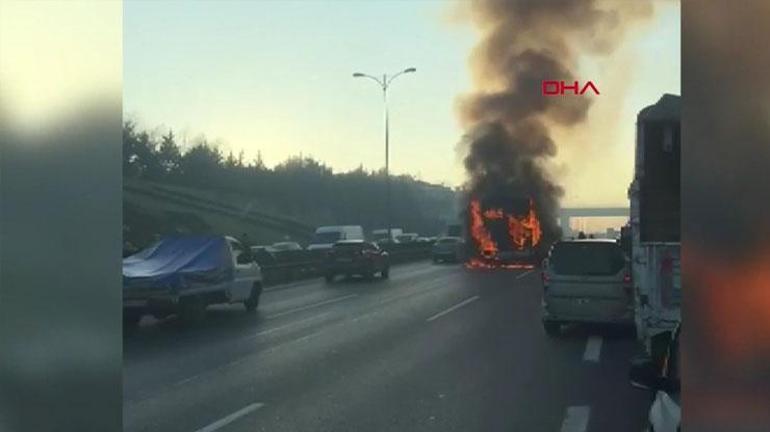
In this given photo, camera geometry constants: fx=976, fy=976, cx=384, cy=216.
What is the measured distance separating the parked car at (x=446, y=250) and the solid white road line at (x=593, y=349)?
626 inches

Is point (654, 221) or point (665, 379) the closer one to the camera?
point (665, 379)

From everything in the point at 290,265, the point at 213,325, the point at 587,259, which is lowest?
the point at 213,325

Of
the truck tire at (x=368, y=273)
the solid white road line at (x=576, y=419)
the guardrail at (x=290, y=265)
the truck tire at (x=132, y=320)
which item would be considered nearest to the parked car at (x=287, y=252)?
Answer: the guardrail at (x=290, y=265)

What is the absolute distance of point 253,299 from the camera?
1460 cm

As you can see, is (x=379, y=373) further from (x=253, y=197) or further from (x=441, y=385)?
(x=253, y=197)

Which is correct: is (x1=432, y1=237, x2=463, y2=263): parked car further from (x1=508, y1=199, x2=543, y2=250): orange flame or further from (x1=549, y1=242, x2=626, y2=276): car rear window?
(x1=549, y1=242, x2=626, y2=276): car rear window

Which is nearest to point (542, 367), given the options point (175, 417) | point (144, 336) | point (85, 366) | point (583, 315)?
point (583, 315)

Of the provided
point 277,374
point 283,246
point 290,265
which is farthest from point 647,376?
point 283,246

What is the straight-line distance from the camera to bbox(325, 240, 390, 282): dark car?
23.7 m

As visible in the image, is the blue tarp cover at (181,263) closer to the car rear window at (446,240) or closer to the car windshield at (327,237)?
the car windshield at (327,237)

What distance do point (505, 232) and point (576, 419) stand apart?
45.8 ft

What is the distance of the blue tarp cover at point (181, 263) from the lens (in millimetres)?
11844

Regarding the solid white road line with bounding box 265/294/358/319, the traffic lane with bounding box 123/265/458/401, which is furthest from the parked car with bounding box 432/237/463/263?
the solid white road line with bounding box 265/294/358/319

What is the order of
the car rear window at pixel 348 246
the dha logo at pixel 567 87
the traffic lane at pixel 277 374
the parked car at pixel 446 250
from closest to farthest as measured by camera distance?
the dha logo at pixel 567 87
the traffic lane at pixel 277 374
the car rear window at pixel 348 246
the parked car at pixel 446 250
